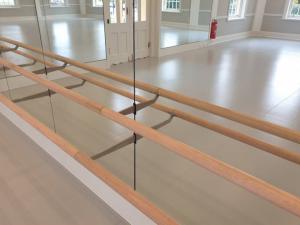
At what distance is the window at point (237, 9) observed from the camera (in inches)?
320

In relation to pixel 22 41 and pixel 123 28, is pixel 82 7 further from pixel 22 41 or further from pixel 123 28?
pixel 22 41

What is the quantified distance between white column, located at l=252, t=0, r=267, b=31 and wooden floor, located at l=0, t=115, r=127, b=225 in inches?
359

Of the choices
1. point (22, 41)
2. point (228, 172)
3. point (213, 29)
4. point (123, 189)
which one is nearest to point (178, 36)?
point (213, 29)

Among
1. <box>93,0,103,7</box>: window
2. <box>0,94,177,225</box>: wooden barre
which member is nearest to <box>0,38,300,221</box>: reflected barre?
<box>0,94,177,225</box>: wooden barre

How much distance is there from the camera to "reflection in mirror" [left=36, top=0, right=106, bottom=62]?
11.9 ft

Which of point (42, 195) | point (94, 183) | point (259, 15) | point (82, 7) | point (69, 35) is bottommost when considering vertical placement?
point (42, 195)

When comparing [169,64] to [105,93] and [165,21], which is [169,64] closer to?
[165,21]

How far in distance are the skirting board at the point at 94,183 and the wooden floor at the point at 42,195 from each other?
0.06 metres

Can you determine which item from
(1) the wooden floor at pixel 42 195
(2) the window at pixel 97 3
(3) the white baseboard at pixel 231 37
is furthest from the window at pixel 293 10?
(1) the wooden floor at pixel 42 195

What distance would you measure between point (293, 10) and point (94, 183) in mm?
9442

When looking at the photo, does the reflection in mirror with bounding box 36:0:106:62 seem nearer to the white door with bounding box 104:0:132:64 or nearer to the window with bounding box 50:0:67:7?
the window with bounding box 50:0:67:7

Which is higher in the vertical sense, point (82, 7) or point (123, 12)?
point (82, 7)

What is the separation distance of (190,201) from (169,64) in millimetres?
4011

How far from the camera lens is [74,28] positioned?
4609 millimetres
